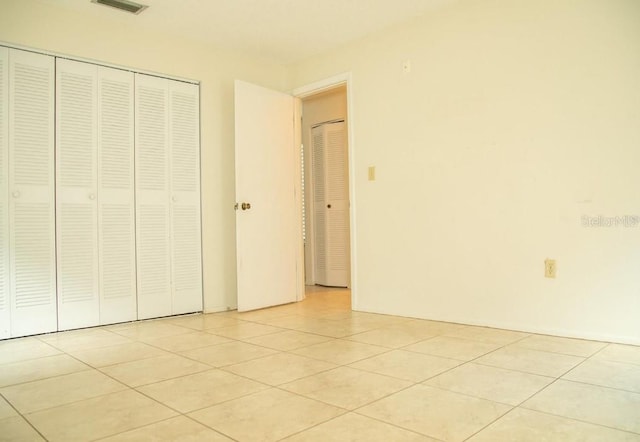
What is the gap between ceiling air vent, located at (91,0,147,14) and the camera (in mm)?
3215

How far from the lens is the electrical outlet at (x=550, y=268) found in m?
2.86

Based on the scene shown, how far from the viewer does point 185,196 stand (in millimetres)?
3936

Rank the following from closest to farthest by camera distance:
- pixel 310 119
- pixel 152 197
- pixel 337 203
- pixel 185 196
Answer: pixel 152 197 → pixel 185 196 → pixel 337 203 → pixel 310 119

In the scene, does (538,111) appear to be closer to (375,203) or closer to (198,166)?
(375,203)

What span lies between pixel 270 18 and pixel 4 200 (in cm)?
233

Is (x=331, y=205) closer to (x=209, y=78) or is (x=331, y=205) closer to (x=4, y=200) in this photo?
(x=209, y=78)

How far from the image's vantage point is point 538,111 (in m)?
2.93

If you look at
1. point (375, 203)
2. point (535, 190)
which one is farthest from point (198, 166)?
point (535, 190)

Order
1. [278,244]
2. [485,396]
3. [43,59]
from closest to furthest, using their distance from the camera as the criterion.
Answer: [485,396]
[43,59]
[278,244]

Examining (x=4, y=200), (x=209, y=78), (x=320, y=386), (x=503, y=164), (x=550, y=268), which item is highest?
(x=209, y=78)

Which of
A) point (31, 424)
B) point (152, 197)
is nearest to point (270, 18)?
point (152, 197)

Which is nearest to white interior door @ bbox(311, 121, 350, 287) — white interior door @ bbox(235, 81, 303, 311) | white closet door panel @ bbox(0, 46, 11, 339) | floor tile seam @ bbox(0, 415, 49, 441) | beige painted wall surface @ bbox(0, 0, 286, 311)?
white interior door @ bbox(235, 81, 303, 311)

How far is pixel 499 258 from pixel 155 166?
109 inches

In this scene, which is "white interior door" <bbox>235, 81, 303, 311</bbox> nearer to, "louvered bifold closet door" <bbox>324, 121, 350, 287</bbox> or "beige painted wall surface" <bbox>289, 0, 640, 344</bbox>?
"beige painted wall surface" <bbox>289, 0, 640, 344</bbox>
